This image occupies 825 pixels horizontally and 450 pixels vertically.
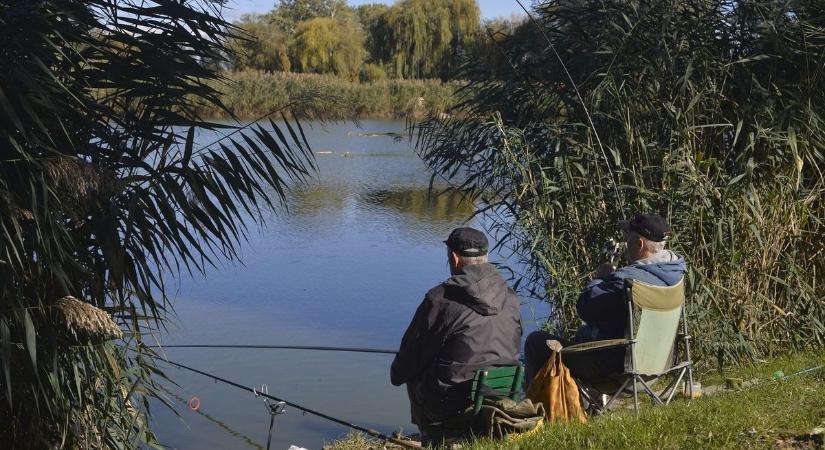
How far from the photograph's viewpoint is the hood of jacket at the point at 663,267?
16.9 feet

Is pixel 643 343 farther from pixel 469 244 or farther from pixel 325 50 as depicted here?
pixel 325 50

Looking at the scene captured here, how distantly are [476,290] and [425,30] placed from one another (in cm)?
2987

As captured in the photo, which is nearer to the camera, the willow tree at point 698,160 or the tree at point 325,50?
the willow tree at point 698,160

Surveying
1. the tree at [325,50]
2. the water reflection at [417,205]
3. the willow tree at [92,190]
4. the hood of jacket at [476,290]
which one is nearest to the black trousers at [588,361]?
the hood of jacket at [476,290]

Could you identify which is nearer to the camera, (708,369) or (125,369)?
(125,369)

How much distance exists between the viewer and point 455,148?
7648mm

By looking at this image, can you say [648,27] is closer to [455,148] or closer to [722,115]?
[722,115]

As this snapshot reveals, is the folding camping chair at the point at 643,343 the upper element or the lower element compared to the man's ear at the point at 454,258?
lower

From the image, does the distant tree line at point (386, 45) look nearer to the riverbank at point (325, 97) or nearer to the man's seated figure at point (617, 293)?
the riverbank at point (325, 97)

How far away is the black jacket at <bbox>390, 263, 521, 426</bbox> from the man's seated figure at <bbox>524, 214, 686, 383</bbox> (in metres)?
0.67

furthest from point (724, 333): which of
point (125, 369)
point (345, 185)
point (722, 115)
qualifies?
point (345, 185)

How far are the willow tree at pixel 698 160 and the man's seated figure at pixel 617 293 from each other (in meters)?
1.34

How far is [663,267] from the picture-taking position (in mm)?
5172

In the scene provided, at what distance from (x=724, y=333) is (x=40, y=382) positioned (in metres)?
4.03
